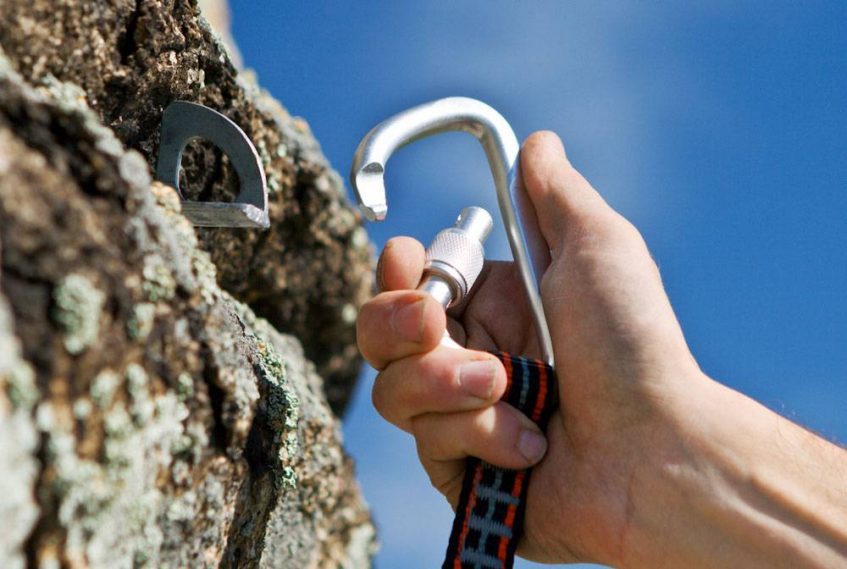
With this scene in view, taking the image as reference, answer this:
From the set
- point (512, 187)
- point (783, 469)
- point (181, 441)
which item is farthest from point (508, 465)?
point (181, 441)

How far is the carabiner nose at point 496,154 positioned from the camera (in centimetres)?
151

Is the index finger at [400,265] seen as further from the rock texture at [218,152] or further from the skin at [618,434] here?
the rock texture at [218,152]

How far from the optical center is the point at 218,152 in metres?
1.62

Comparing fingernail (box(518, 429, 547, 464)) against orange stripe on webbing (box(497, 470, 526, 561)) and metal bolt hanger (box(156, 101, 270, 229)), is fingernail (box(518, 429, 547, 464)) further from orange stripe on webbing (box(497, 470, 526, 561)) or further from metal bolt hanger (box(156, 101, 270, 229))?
metal bolt hanger (box(156, 101, 270, 229))

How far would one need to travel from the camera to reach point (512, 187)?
1736mm

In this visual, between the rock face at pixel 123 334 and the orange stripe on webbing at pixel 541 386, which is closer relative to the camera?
the rock face at pixel 123 334

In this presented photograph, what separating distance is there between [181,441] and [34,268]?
1.02ft

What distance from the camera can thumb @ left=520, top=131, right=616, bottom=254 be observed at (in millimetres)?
1653

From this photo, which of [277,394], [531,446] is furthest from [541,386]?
[277,394]

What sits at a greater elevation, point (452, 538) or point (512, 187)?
point (512, 187)

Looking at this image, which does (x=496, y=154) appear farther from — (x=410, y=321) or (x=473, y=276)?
(x=410, y=321)

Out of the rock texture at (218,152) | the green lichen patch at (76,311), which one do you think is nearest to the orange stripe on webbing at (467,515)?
the rock texture at (218,152)

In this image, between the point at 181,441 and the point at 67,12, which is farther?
the point at 67,12

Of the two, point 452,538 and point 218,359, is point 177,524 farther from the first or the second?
point 452,538
